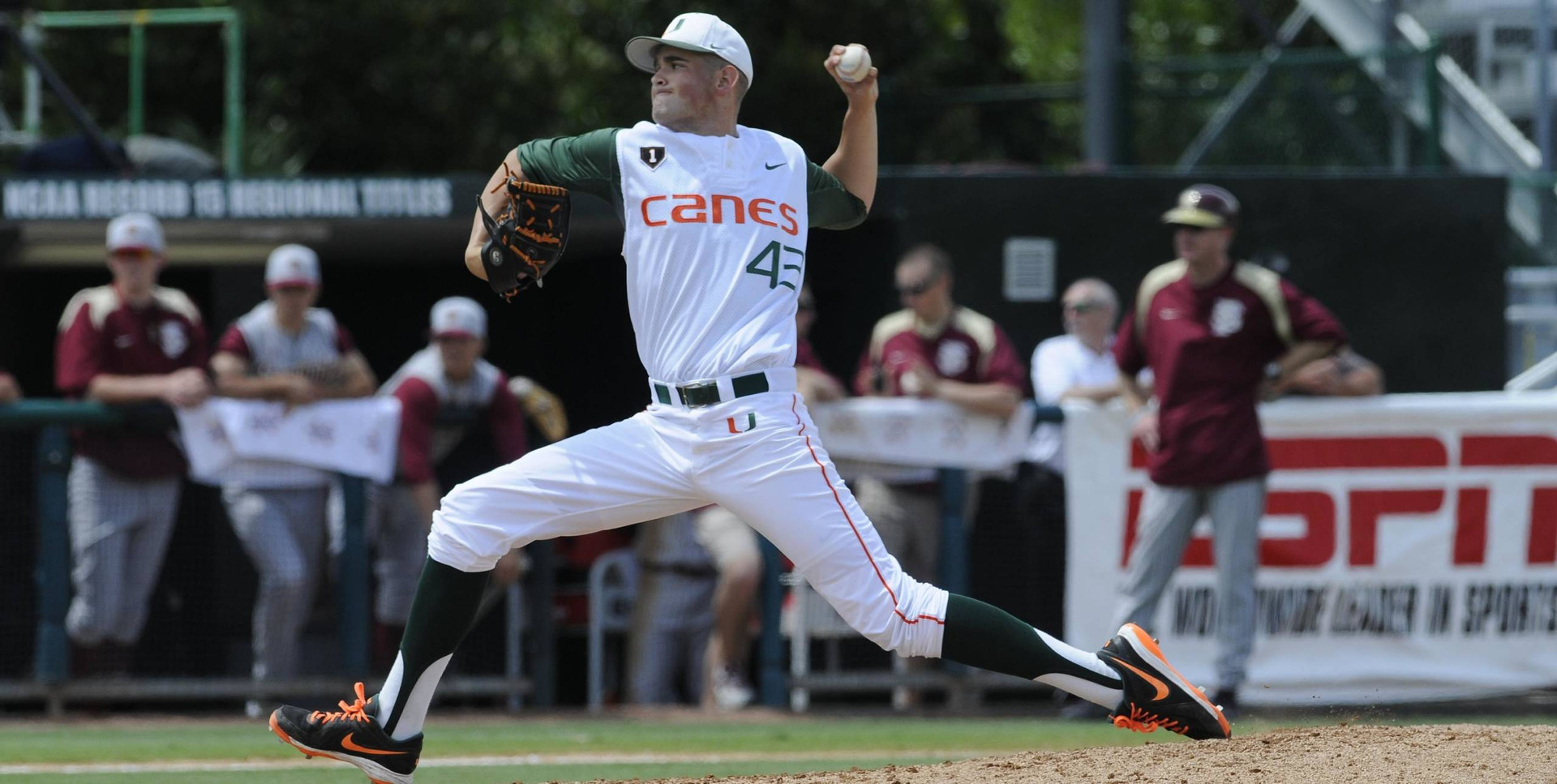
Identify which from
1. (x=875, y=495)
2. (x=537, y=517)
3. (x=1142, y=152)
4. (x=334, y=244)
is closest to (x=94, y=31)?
(x=334, y=244)

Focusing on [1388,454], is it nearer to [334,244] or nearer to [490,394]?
[490,394]

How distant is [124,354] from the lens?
8.79 meters

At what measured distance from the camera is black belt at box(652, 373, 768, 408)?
16.6ft

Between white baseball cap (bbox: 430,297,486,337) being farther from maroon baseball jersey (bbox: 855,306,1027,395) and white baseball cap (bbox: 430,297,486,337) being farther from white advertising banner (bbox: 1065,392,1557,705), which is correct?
white advertising banner (bbox: 1065,392,1557,705)

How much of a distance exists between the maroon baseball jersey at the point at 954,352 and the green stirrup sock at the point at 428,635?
162 inches

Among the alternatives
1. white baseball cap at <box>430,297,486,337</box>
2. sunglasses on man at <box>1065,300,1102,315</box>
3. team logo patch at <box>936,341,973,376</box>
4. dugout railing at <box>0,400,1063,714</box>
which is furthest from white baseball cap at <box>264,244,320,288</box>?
sunglasses on man at <box>1065,300,1102,315</box>

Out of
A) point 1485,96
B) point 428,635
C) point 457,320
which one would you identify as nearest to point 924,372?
point 457,320

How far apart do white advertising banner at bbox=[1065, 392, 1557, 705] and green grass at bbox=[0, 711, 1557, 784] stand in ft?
1.38

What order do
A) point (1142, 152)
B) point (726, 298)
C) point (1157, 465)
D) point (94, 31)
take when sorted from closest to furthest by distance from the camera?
point (726, 298) < point (1157, 465) < point (1142, 152) < point (94, 31)

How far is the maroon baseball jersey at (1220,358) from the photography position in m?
8.41

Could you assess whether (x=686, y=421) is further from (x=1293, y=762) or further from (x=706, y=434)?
(x=1293, y=762)

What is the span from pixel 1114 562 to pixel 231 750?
3.93 metres

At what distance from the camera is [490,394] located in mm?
8992

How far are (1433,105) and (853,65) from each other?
657cm
